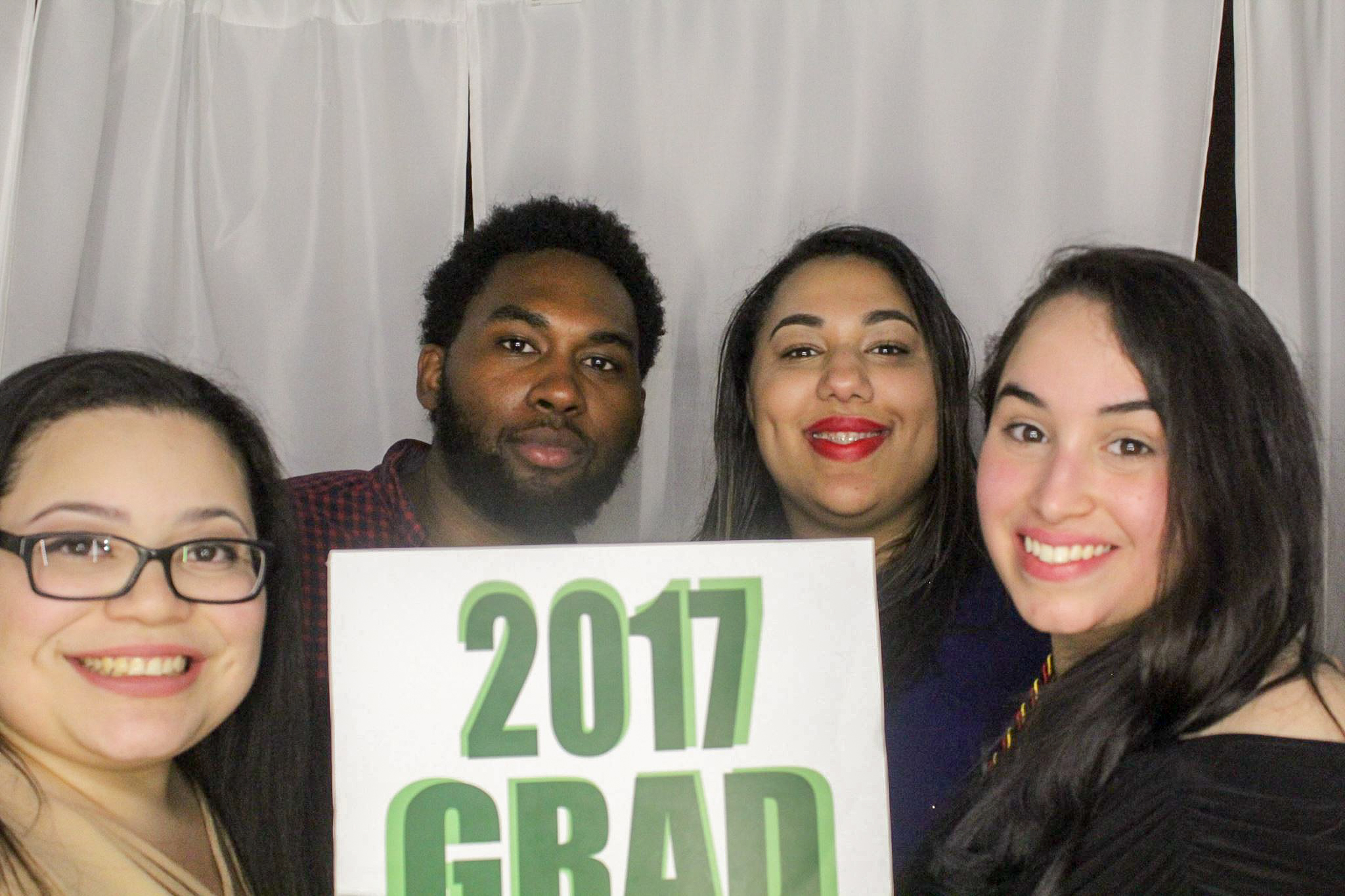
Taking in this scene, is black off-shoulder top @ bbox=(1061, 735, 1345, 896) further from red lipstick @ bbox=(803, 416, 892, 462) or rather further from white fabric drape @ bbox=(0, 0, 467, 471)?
white fabric drape @ bbox=(0, 0, 467, 471)

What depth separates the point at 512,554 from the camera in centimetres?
136

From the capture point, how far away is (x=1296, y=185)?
8.85ft

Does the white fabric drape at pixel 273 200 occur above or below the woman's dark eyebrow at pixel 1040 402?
above

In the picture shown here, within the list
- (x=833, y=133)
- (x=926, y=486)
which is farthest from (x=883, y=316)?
(x=833, y=133)

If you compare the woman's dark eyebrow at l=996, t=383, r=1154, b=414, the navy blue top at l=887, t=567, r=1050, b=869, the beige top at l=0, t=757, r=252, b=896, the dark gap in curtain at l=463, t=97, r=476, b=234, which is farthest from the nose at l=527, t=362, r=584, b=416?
the beige top at l=0, t=757, r=252, b=896

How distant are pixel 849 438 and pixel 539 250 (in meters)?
0.83

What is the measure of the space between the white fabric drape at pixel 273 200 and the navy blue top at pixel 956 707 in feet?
5.05

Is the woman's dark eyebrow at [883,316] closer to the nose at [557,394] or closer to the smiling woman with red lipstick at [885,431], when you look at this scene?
the smiling woman with red lipstick at [885,431]

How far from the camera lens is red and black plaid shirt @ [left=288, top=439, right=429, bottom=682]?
231 centimetres

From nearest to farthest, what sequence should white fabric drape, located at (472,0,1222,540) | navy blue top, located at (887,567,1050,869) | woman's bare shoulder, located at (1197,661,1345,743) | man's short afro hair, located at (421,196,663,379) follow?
woman's bare shoulder, located at (1197,661,1345,743)
navy blue top, located at (887,567,1050,869)
man's short afro hair, located at (421,196,663,379)
white fabric drape, located at (472,0,1222,540)

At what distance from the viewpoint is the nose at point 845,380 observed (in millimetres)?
2129

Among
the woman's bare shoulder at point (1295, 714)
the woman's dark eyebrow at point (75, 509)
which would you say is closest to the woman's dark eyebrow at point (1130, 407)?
the woman's bare shoulder at point (1295, 714)

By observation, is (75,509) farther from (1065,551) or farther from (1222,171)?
(1222,171)

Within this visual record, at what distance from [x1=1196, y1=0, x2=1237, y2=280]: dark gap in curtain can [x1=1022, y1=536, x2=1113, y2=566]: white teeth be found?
1.51m
